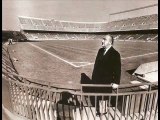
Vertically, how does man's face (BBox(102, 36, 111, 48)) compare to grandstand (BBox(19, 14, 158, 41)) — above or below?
below

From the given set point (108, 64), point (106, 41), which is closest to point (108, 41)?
point (106, 41)

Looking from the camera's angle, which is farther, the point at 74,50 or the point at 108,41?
the point at 74,50

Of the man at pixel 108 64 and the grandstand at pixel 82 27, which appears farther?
the man at pixel 108 64

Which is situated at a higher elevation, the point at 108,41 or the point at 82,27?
the point at 82,27

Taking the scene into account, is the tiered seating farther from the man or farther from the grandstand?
the man

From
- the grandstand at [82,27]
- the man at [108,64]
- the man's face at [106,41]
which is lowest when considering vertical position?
the man at [108,64]

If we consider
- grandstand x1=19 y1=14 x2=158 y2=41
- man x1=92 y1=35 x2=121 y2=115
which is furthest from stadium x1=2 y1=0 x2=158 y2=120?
man x1=92 y1=35 x2=121 y2=115

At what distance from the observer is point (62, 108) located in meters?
3.46

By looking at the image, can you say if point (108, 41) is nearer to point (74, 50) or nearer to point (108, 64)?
point (108, 64)

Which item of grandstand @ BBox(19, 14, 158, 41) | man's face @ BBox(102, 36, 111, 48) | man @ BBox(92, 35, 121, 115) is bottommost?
man @ BBox(92, 35, 121, 115)

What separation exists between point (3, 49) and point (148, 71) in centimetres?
190

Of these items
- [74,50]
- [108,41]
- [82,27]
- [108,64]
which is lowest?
[108,64]

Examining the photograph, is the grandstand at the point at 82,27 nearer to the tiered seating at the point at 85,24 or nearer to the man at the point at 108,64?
the tiered seating at the point at 85,24

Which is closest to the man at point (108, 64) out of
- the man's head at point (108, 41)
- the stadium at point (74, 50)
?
the man's head at point (108, 41)
